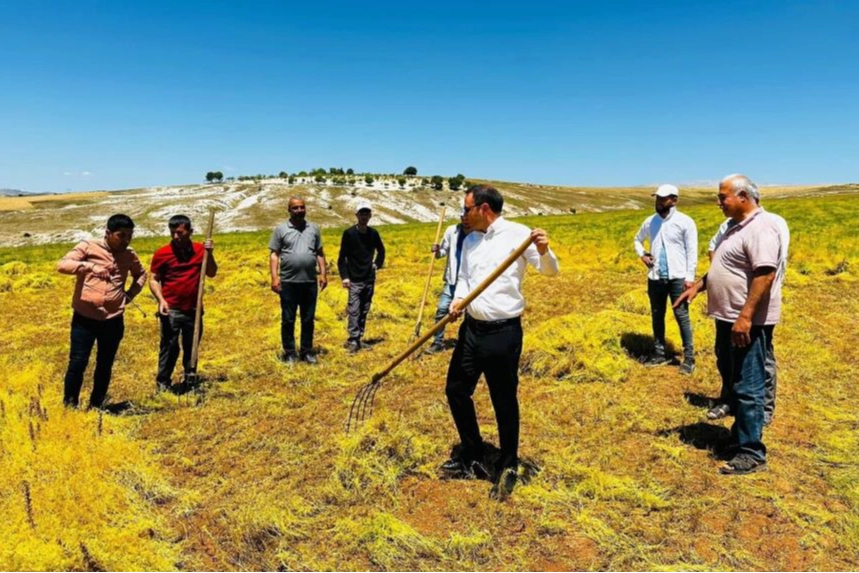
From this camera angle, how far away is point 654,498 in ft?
12.9

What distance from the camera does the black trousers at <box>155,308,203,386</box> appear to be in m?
6.23

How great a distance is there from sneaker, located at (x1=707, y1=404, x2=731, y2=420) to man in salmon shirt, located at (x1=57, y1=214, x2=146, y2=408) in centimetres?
635

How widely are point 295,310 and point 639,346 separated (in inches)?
202

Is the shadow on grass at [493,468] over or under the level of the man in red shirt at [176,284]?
under

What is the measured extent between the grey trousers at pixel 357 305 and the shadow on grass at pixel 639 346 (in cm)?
404

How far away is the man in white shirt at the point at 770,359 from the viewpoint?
14.1ft

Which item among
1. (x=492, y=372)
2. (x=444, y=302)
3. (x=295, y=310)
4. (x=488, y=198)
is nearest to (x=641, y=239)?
(x=444, y=302)

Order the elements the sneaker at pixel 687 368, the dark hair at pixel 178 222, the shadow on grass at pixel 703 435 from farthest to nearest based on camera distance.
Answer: the sneaker at pixel 687 368 → the dark hair at pixel 178 222 → the shadow on grass at pixel 703 435

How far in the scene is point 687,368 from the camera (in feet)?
22.3

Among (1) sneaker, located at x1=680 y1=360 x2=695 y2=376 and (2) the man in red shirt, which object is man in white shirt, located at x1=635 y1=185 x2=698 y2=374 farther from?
(2) the man in red shirt

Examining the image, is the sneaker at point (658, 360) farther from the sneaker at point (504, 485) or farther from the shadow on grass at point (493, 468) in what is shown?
the sneaker at point (504, 485)

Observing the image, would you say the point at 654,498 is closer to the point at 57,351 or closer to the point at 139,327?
the point at 57,351

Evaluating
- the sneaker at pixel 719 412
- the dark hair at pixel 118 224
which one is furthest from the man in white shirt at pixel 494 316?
the dark hair at pixel 118 224

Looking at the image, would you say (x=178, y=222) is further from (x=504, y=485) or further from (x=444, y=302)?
(x=504, y=485)
